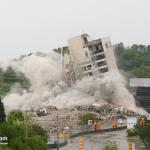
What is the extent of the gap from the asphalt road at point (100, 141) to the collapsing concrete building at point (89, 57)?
2013cm

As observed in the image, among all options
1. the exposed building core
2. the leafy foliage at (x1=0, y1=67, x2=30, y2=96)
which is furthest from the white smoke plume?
the leafy foliage at (x1=0, y1=67, x2=30, y2=96)

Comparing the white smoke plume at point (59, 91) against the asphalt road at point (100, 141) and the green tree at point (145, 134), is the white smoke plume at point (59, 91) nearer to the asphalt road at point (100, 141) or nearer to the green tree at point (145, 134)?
the asphalt road at point (100, 141)

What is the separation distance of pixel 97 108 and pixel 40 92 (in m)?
11.4

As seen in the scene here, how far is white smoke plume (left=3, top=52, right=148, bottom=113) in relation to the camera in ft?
359

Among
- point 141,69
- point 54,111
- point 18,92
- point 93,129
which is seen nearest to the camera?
point 93,129

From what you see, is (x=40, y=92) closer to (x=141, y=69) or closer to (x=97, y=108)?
(x=97, y=108)

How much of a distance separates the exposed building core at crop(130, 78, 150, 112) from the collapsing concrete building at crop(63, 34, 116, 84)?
8125mm

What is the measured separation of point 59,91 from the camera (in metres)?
112

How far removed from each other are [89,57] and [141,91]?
41.2 ft

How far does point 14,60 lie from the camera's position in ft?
409

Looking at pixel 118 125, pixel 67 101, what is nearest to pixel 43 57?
pixel 67 101

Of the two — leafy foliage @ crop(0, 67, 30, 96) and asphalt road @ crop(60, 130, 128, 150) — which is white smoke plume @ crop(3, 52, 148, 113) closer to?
leafy foliage @ crop(0, 67, 30, 96)

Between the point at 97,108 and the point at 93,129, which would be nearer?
the point at 93,129

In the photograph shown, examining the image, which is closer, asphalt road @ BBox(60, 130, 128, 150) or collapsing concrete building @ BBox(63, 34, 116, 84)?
asphalt road @ BBox(60, 130, 128, 150)
